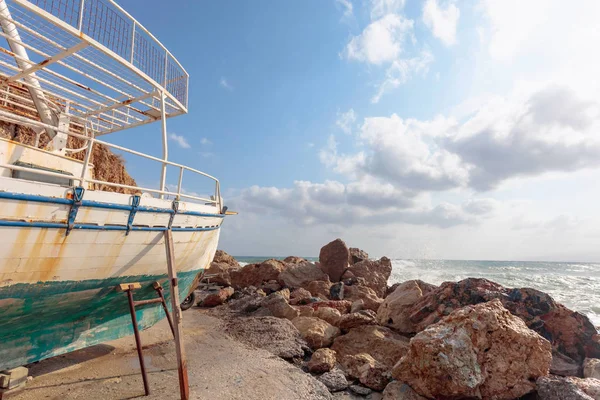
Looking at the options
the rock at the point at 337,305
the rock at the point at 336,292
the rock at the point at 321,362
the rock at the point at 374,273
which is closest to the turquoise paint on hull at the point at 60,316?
the rock at the point at 321,362

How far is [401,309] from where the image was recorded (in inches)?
360

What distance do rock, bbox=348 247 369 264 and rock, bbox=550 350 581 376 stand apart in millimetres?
14906

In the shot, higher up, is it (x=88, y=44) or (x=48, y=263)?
(x=88, y=44)

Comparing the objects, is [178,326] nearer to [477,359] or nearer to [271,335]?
[271,335]

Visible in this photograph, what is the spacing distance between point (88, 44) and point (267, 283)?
46.4 feet

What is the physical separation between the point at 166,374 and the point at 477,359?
17.9 feet

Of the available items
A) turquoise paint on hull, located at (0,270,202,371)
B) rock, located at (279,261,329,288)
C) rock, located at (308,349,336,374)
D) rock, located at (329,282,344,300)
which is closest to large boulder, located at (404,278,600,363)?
rock, located at (308,349,336,374)

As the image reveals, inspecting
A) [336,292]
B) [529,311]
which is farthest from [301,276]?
[529,311]

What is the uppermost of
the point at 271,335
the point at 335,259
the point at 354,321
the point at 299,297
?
the point at 335,259

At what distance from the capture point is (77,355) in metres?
6.95

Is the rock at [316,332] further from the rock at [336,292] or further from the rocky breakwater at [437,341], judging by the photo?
the rock at [336,292]

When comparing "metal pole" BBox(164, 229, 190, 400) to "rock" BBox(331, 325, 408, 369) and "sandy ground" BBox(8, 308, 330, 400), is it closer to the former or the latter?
"sandy ground" BBox(8, 308, 330, 400)

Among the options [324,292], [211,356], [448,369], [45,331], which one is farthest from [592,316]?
[45,331]

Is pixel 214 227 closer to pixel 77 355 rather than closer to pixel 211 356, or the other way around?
pixel 211 356
